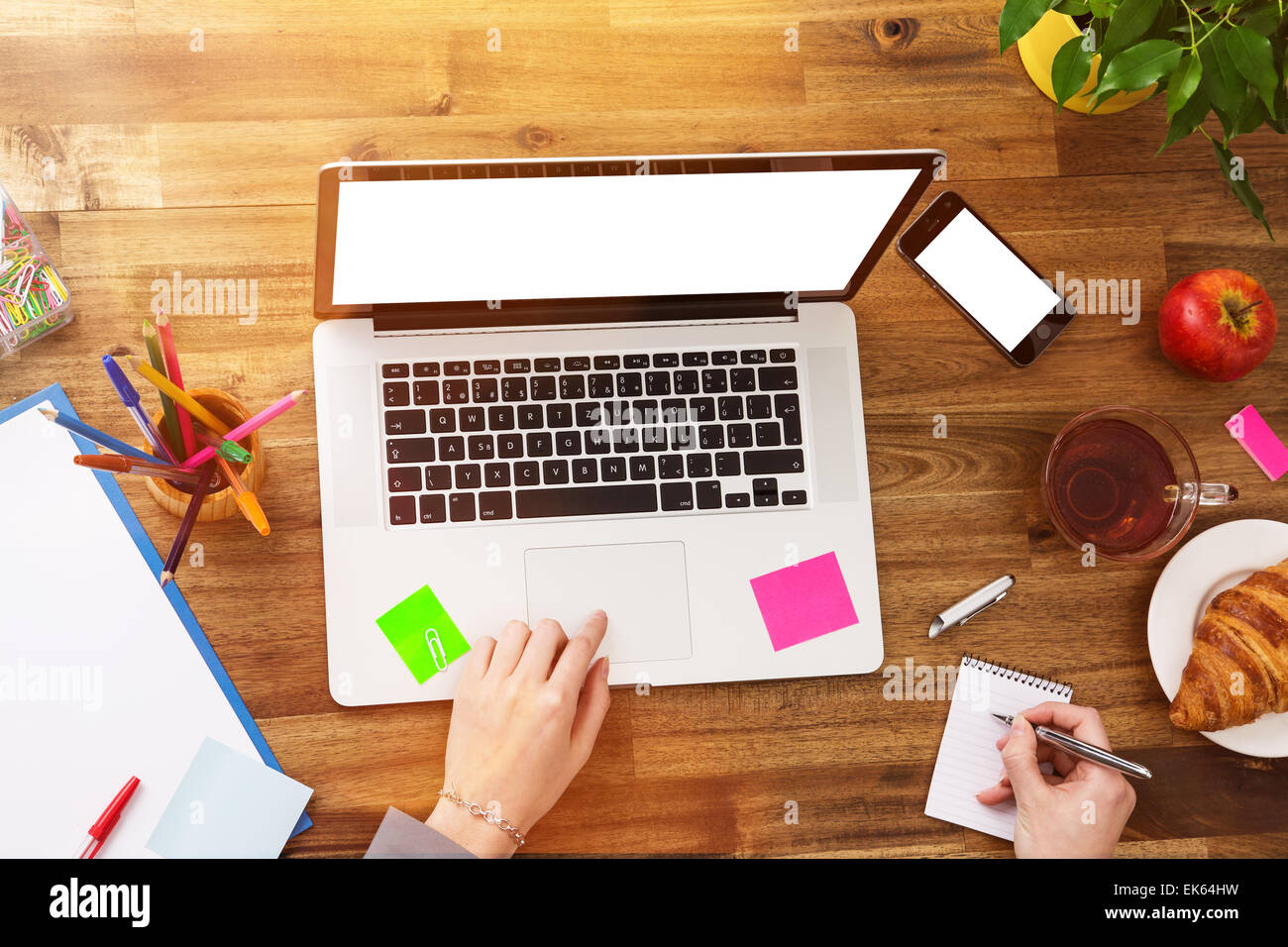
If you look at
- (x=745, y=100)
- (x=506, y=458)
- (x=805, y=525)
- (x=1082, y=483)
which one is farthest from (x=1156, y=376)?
(x=506, y=458)

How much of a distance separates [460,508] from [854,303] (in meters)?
0.52

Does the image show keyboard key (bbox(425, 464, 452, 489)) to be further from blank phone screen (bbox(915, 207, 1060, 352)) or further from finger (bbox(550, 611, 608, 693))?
blank phone screen (bbox(915, 207, 1060, 352))

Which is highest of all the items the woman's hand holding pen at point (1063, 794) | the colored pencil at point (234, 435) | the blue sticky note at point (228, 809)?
the colored pencil at point (234, 435)

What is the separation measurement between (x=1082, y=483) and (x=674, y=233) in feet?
1.87

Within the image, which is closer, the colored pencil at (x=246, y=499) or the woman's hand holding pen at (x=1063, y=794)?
the colored pencil at (x=246, y=499)

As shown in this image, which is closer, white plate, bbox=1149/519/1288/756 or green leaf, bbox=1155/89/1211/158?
green leaf, bbox=1155/89/1211/158

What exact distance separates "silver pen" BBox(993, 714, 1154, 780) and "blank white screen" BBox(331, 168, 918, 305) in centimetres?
55

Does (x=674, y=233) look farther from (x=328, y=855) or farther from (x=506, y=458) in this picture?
(x=328, y=855)

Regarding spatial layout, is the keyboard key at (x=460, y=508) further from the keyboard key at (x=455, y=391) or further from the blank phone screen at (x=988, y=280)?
Result: the blank phone screen at (x=988, y=280)

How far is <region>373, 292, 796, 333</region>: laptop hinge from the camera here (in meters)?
0.94

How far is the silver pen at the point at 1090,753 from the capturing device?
941mm

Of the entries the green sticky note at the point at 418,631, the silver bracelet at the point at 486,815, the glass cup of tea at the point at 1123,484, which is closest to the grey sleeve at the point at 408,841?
the silver bracelet at the point at 486,815

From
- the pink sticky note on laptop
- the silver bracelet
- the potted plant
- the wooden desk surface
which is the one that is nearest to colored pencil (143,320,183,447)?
the wooden desk surface

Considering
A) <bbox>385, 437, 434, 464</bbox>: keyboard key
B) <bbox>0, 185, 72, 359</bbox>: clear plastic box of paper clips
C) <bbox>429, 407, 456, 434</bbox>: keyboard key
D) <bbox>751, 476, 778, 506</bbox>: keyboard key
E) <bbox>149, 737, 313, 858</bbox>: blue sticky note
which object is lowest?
<bbox>149, 737, 313, 858</bbox>: blue sticky note
